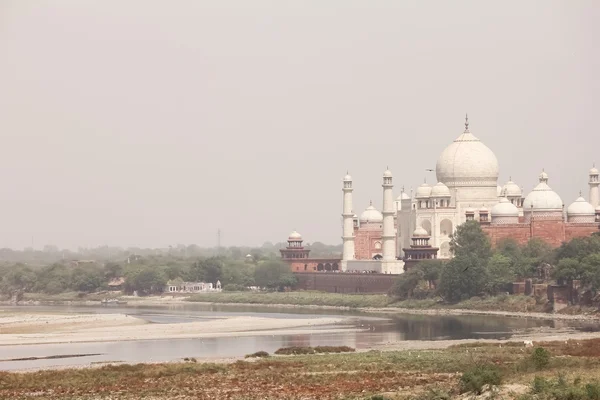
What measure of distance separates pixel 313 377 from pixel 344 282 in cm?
6692

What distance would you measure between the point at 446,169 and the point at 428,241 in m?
6.87

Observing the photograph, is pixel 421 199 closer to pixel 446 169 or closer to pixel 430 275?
pixel 446 169

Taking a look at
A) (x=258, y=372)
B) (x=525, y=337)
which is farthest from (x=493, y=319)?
(x=258, y=372)

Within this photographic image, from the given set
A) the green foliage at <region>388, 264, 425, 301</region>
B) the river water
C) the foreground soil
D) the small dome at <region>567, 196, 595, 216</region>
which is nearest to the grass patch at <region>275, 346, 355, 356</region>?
the river water

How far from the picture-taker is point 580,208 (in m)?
116

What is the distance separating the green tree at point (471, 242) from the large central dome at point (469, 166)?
906 centimetres

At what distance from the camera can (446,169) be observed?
390ft

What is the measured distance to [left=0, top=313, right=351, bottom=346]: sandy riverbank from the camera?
78.6 m

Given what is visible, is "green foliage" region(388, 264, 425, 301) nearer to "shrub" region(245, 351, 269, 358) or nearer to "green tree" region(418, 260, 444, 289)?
"green tree" region(418, 260, 444, 289)

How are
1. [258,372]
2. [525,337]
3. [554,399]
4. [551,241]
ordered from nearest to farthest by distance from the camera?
[554,399] → [258,372] → [525,337] → [551,241]

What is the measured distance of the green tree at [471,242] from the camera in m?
107

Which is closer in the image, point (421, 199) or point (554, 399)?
point (554, 399)

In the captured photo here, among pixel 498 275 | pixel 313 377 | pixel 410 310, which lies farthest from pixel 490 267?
pixel 313 377

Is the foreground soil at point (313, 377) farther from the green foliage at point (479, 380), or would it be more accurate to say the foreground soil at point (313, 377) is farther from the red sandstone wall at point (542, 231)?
the red sandstone wall at point (542, 231)
